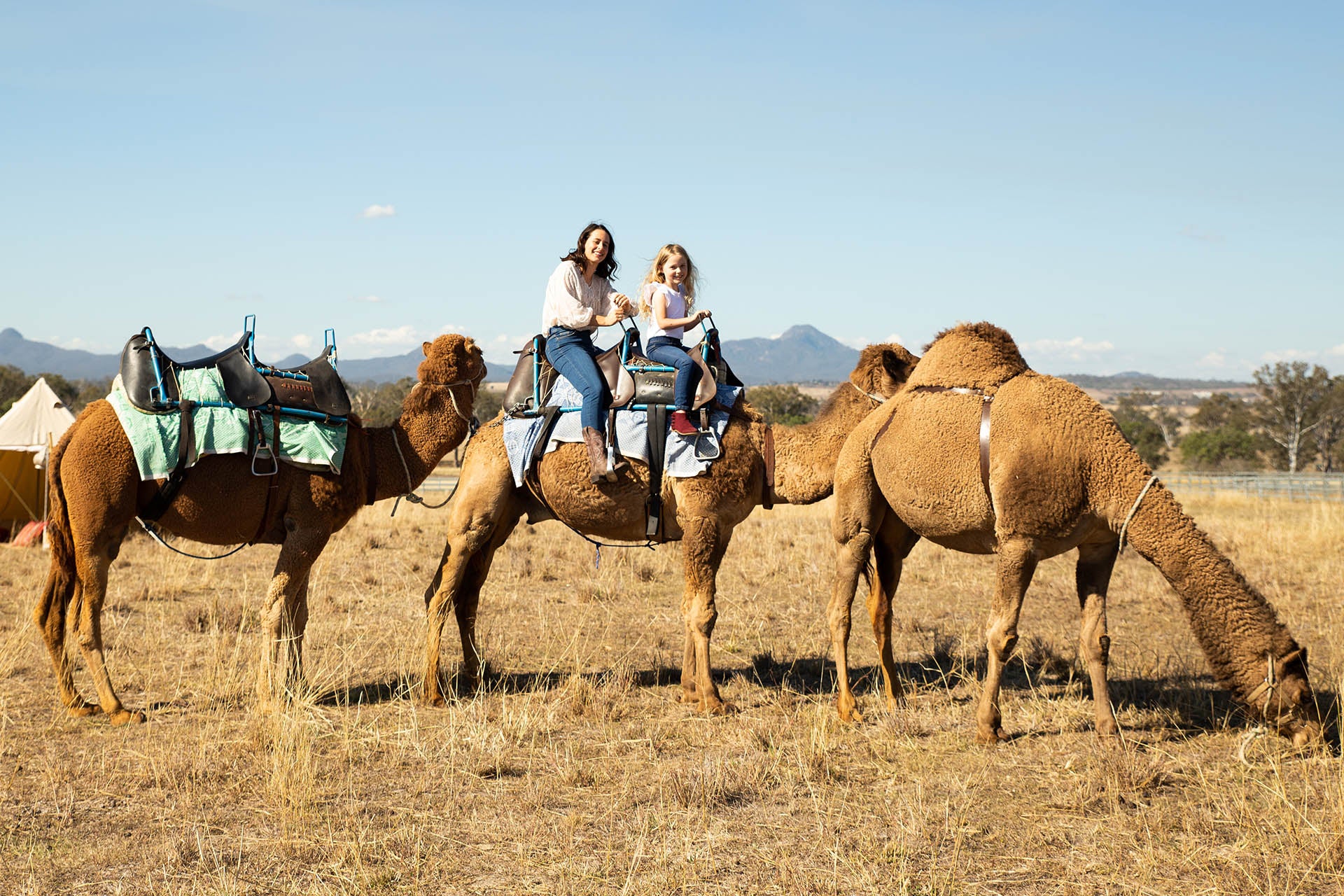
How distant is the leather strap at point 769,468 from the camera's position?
7.51 meters

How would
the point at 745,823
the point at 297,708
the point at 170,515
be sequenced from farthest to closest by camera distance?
the point at 170,515
the point at 297,708
the point at 745,823

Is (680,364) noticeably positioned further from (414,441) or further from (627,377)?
(414,441)

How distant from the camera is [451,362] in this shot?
7.94 metres

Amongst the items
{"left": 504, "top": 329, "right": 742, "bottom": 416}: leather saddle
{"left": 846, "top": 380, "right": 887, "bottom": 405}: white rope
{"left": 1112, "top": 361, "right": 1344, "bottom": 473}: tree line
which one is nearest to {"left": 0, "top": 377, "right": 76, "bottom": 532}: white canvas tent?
{"left": 504, "top": 329, "right": 742, "bottom": 416}: leather saddle

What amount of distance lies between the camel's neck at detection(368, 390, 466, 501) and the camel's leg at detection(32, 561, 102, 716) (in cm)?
217

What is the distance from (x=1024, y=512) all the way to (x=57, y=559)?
21.1ft

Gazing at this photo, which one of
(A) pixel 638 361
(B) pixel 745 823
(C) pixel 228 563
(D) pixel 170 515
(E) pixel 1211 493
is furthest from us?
(E) pixel 1211 493

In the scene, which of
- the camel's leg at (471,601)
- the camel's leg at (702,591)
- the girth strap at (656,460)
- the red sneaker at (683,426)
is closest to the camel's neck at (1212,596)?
the camel's leg at (702,591)

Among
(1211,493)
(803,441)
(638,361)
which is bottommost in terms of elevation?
(1211,493)

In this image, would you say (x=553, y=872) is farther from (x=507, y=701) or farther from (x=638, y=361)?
(x=638, y=361)

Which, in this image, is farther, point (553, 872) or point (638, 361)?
point (638, 361)

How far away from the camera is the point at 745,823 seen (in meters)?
5.18

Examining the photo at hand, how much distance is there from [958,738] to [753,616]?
429 cm

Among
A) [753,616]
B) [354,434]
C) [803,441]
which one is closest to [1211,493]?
[753,616]
